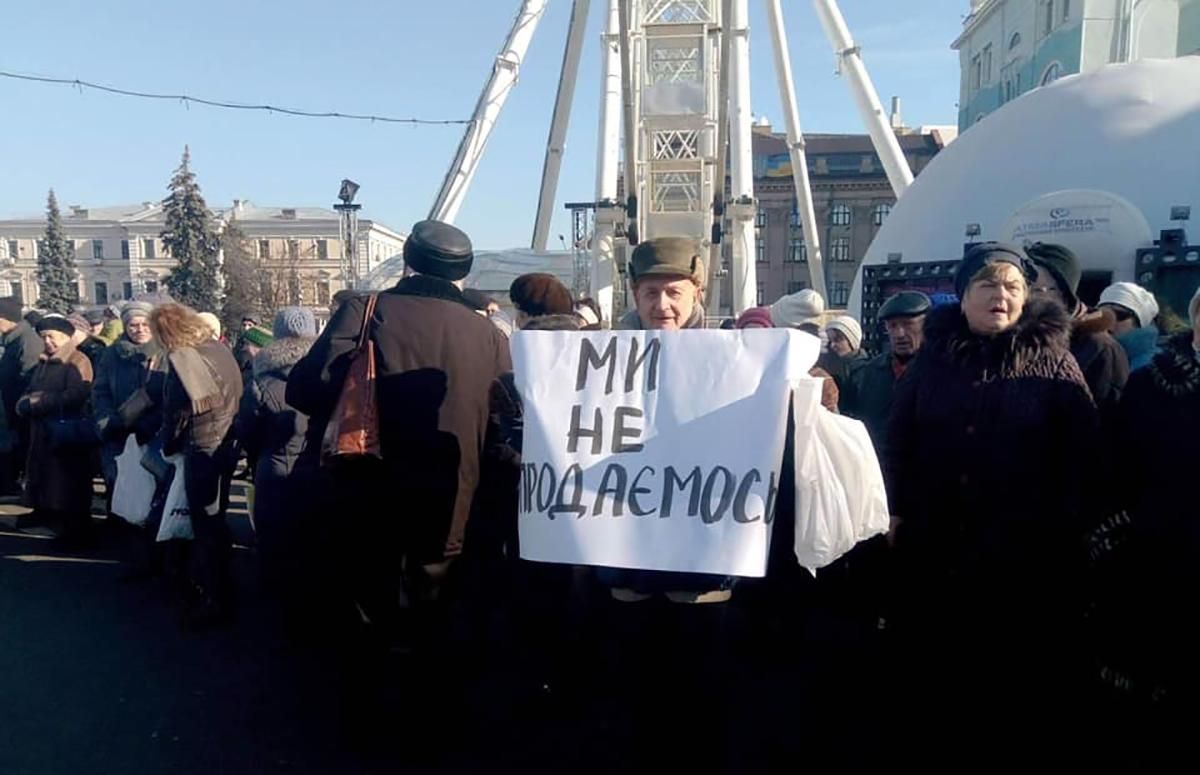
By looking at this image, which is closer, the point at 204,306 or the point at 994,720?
the point at 994,720

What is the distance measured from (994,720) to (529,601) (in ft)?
6.70

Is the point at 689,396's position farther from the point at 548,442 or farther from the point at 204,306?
the point at 204,306

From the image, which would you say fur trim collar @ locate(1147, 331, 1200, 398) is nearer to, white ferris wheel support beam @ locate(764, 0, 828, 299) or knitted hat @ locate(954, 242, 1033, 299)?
knitted hat @ locate(954, 242, 1033, 299)

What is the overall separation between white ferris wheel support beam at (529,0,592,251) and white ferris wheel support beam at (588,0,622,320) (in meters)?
1.18

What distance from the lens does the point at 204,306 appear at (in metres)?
48.3

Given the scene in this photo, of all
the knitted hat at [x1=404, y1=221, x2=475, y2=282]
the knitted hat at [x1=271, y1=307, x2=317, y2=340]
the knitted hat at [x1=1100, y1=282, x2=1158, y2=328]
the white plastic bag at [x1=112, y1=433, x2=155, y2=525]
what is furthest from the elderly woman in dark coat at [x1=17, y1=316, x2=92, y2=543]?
the knitted hat at [x1=1100, y1=282, x2=1158, y2=328]

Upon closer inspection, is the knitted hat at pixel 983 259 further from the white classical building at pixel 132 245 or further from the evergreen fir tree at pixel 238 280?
the white classical building at pixel 132 245

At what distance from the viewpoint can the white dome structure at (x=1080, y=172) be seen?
748 cm

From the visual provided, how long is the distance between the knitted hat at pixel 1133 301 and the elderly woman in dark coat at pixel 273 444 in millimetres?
4436

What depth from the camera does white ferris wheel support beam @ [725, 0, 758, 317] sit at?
17.6 metres

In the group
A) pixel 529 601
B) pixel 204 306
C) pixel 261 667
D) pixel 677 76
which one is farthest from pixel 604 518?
pixel 204 306

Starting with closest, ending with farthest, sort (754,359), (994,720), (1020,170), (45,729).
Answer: (754,359) < (994,720) < (45,729) < (1020,170)

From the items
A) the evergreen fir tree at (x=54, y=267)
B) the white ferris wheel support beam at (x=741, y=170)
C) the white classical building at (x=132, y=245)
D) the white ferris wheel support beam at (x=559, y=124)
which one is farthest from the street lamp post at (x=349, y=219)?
the white classical building at (x=132, y=245)

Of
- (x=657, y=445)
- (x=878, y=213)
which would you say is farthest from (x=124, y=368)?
(x=878, y=213)
